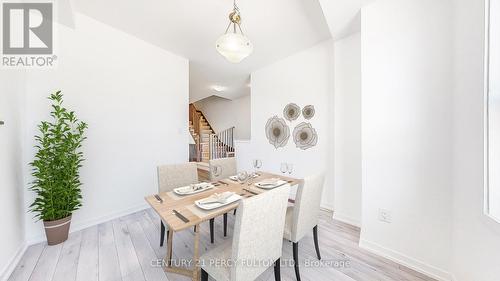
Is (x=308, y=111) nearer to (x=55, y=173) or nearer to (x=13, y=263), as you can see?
(x=55, y=173)

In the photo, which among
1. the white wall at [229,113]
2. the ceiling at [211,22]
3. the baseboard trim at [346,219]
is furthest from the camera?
the white wall at [229,113]

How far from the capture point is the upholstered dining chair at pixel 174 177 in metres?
1.95

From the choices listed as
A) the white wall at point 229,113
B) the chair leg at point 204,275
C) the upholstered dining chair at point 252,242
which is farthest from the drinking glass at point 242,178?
the white wall at point 229,113

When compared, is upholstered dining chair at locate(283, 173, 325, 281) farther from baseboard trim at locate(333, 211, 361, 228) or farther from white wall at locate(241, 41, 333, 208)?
white wall at locate(241, 41, 333, 208)

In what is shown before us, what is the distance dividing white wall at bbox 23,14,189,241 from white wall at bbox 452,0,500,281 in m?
3.70

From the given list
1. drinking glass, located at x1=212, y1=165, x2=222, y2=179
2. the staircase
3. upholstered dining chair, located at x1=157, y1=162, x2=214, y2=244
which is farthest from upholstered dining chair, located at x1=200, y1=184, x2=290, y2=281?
the staircase

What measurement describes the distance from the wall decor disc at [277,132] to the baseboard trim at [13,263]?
11.8 ft

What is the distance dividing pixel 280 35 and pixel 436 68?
2024 mm

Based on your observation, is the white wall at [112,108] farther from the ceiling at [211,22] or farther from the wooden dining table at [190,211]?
the wooden dining table at [190,211]

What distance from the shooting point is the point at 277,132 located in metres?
3.67

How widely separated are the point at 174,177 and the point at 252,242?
134 cm

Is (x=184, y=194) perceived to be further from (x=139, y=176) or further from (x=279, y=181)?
(x=139, y=176)

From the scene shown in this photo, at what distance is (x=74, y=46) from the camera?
2.34 m

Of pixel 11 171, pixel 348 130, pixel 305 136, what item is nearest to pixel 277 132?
pixel 305 136
